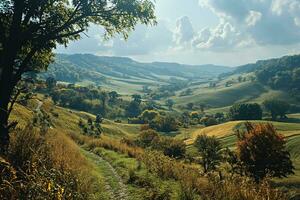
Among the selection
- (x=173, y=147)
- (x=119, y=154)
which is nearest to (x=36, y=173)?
(x=119, y=154)

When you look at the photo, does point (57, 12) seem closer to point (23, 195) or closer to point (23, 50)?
point (23, 50)

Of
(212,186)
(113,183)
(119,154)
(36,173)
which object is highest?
(36,173)

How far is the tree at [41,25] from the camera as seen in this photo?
54.9 ft

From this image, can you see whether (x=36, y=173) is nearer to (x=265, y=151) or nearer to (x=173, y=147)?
(x=265, y=151)

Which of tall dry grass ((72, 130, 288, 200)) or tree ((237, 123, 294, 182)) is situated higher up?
tall dry grass ((72, 130, 288, 200))

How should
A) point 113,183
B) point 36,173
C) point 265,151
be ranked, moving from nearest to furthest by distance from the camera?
point 36,173 → point 113,183 → point 265,151

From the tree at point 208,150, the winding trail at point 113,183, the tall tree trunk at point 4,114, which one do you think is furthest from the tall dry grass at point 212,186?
the tree at point 208,150

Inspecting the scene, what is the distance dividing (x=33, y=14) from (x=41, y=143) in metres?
6.14

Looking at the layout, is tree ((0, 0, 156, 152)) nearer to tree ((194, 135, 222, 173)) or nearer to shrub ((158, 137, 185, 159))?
tree ((194, 135, 222, 173))

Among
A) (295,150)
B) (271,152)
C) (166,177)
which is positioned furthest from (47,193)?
(295,150)

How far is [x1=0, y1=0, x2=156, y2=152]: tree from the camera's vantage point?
54.9 ft

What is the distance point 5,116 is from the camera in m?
16.3

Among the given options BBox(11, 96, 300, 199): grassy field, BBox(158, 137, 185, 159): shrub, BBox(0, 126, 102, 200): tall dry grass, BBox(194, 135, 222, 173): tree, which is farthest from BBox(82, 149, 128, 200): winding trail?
BBox(158, 137, 185, 159): shrub

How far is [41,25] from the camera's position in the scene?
18719 mm
